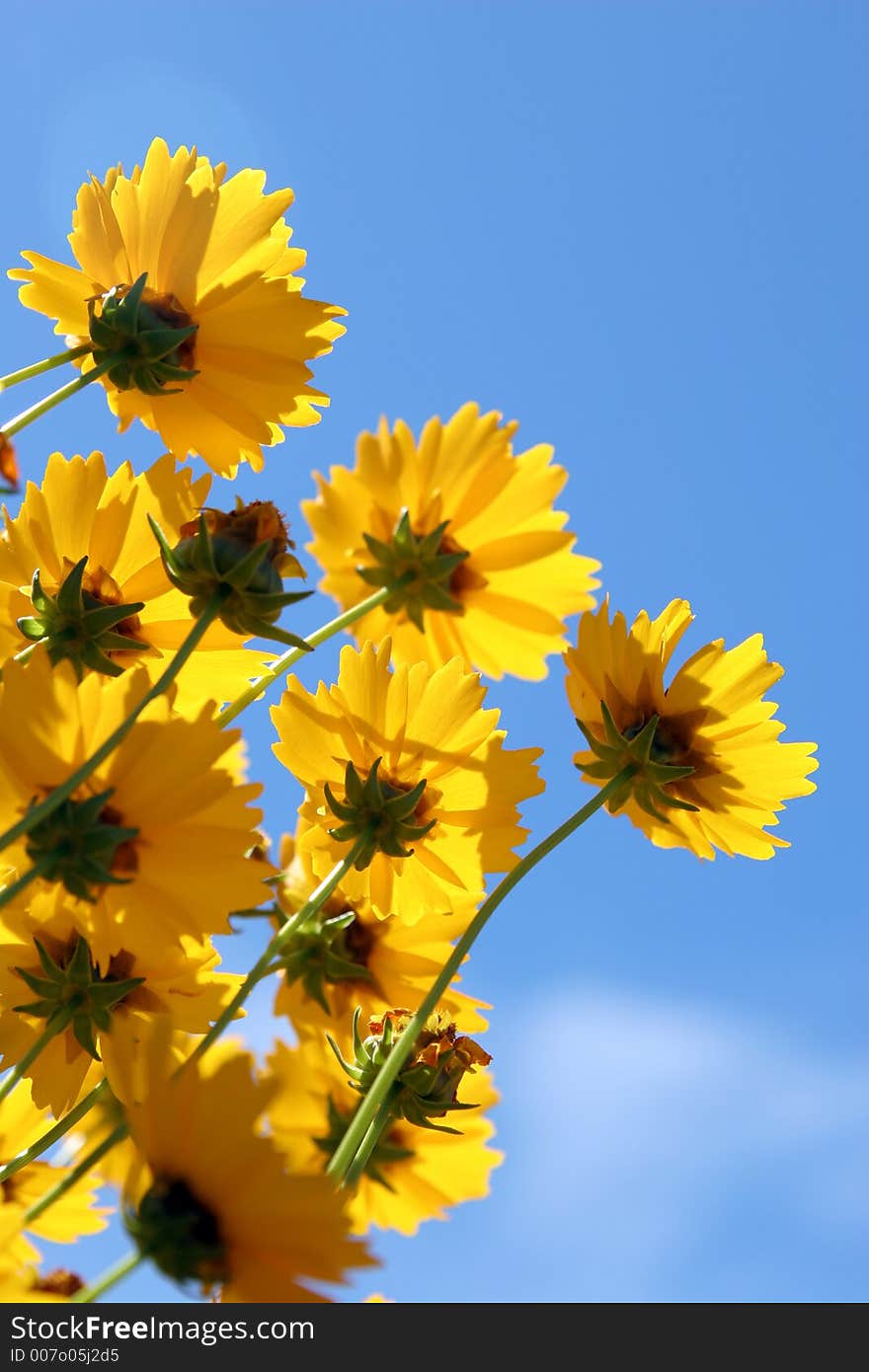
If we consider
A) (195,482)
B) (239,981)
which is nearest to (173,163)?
(195,482)

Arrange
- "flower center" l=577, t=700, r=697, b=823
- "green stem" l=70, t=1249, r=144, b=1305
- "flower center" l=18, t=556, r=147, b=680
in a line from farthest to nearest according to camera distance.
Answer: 1. "flower center" l=577, t=700, r=697, b=823
2. "flower center" l=18, t=556, r=147, b=680
3. "green stem" l=70, t=1249, r=144, b=1305

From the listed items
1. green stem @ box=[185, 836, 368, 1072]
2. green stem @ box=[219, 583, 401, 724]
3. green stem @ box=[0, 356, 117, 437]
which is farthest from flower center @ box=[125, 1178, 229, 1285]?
green stem @ box=[0, 356, 117, 437]

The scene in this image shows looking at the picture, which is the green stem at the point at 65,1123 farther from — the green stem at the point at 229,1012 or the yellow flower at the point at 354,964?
the yellow flower at the point at 354,964

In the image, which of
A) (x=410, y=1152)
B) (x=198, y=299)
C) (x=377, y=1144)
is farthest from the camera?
(x=410, y=1152)

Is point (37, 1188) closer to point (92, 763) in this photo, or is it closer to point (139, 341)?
point (92, 763)

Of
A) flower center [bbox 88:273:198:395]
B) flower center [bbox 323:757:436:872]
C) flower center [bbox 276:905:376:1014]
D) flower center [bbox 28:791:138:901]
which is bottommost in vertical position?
flower center [bbox 28:791:138:901]

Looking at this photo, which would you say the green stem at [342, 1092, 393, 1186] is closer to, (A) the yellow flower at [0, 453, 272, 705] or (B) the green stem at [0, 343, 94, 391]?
(A) the yellow flower at [0, 453, 272, 705]

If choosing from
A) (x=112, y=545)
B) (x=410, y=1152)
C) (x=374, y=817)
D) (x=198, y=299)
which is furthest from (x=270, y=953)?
(x=198, y=299)
